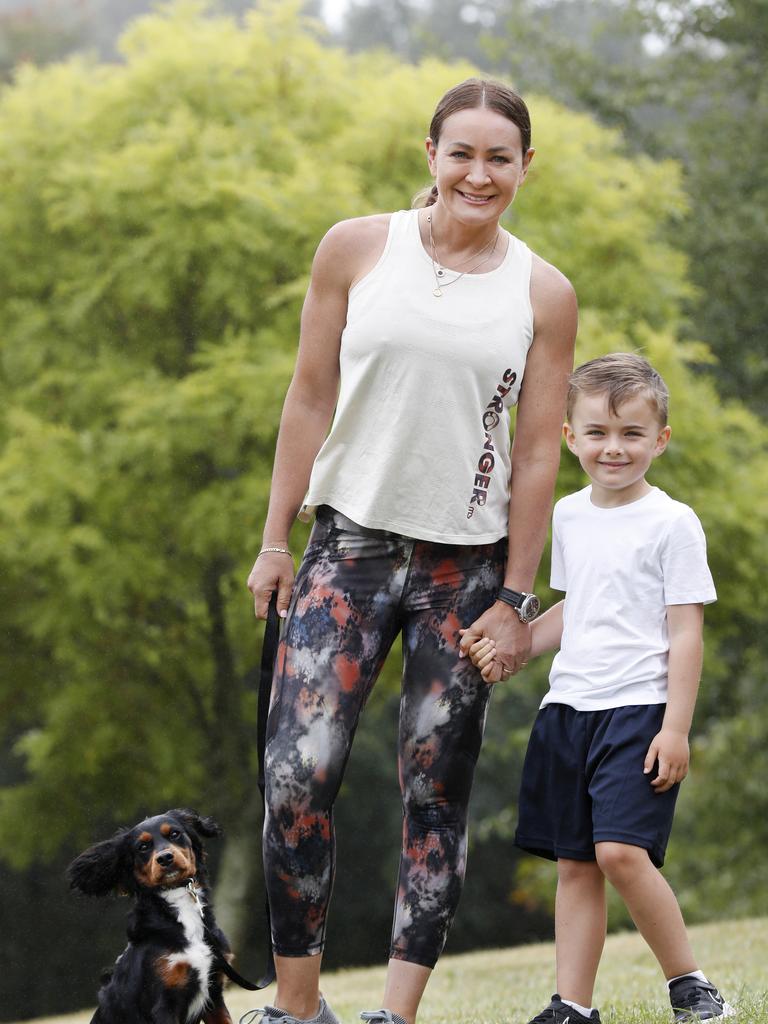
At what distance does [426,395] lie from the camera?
2.99 meters

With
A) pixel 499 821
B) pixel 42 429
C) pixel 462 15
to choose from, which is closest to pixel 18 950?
pixel 499 821

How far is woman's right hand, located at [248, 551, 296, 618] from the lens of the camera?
3211 mm

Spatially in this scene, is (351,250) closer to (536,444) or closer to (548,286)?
(548,286)

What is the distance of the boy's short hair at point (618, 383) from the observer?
3.18m

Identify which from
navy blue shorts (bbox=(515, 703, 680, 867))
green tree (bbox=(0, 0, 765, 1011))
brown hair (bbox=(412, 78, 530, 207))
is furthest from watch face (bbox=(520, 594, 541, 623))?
green tree (bbox=(0, 0, 765, 1011))

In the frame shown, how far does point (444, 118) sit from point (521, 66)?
1490cm

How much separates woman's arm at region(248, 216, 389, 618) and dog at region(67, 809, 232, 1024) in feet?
2.01

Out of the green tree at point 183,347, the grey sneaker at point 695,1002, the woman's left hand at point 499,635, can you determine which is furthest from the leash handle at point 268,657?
the green tree at point 183,347

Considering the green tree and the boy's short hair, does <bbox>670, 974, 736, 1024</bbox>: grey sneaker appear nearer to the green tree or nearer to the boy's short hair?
the boy's short hair

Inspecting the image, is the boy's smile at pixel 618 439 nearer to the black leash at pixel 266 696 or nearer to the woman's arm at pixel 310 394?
the woman's arm at pixel 310 394

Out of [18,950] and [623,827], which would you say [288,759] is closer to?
[623,827]

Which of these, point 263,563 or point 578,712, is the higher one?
point 263,563

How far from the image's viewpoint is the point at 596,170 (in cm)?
1116

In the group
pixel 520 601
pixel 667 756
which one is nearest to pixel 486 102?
pixel 520 601
